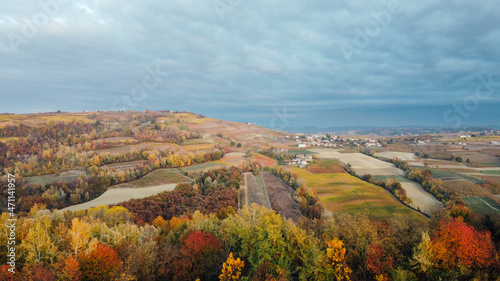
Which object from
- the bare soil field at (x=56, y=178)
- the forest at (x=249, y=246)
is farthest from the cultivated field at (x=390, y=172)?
the bare soil field at (x=56, y=178)

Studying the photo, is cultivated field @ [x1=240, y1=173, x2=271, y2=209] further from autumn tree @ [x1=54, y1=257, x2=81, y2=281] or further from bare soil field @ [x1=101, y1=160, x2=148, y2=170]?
bare soil field @ [x1=101, y1=160, x2=148, y2=170]

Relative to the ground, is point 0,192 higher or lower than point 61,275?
lower

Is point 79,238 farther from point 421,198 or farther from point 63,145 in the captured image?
point 63,145

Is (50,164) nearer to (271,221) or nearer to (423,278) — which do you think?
(271,221)

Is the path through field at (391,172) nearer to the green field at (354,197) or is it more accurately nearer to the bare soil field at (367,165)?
the bare soil field at (367,165)

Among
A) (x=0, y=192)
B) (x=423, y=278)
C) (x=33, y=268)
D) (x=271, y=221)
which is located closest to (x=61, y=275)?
(x=33, y=268)

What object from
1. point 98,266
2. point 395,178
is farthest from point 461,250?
point 395,178

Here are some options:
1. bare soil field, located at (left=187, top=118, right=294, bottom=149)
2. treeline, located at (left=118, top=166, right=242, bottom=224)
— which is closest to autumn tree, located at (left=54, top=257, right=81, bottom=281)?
treeline, located at (left=118, top=166, right=242, bottom=224)
